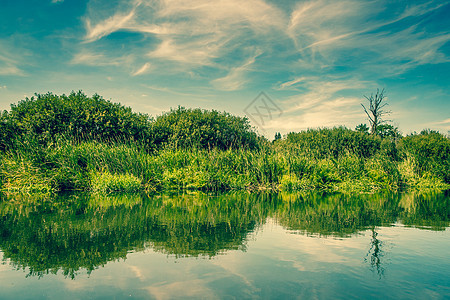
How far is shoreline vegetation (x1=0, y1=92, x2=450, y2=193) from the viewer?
10477 millimetres

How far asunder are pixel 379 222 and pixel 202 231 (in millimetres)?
2774

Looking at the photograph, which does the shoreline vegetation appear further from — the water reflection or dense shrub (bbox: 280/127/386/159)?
the water reflection

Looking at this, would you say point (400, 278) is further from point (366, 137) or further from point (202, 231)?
point (366, 137)

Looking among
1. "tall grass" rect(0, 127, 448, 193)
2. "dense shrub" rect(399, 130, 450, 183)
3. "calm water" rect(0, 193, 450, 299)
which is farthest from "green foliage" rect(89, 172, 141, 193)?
"dense shrub" rect(399, 130, 450, 183)

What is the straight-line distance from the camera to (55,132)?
1494 centimetres

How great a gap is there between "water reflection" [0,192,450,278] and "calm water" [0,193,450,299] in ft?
0.05

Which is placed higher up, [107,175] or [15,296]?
[107,175]

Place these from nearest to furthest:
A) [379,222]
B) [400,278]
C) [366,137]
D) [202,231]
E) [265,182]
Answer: [400,278], [202,231], [379,222], [265,182], [366,137]

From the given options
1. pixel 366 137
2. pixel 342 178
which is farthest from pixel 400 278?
pixel 366 137

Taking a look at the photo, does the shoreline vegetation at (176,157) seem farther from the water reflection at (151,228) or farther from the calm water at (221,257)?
the calm water at (221,257)

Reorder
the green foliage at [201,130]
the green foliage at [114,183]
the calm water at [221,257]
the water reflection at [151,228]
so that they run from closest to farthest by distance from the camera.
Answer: the calm water at [221,257] < the water reflection at [151,228] < the green foliage at [114,183] < the green foliage at [201,130]

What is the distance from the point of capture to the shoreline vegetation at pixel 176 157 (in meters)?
10.5

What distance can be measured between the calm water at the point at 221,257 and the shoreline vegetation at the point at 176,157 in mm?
5731

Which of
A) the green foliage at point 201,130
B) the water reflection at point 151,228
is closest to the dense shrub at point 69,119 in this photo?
the green foliage at point 201,130
